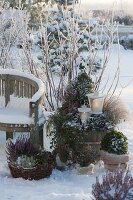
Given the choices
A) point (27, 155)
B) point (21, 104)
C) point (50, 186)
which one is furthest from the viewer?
point (21, 104)

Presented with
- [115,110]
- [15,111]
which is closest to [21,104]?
[15,111]

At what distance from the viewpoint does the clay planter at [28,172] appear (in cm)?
573

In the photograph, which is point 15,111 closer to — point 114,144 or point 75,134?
point 75,134

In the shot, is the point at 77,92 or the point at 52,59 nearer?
the point at 77,92

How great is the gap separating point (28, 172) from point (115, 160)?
113cm

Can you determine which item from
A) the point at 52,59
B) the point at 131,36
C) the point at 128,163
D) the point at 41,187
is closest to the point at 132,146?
the point at 128,163

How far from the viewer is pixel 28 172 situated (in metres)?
5.74

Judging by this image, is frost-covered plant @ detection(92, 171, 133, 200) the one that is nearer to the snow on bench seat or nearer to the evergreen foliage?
the evergreen foliage

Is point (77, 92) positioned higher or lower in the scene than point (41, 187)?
higher

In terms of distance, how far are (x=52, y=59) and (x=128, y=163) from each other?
25.3 feet

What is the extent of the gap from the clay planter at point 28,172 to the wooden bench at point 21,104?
2.02ft

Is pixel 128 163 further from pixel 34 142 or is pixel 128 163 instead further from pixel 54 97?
pixel 54 97

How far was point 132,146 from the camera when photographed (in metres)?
7.46

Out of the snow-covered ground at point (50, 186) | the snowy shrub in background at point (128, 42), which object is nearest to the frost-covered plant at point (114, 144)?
the snow-covered ground at point (50, 186)
